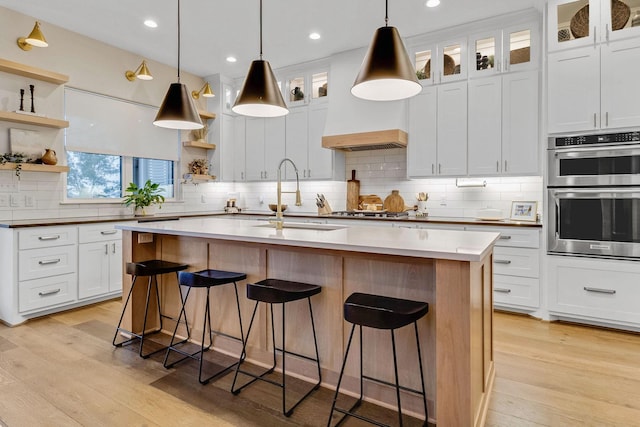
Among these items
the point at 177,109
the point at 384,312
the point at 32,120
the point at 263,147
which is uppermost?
the point at 263,147

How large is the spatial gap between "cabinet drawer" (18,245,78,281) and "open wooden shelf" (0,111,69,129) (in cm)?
130

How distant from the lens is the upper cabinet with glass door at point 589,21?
10.9 feet

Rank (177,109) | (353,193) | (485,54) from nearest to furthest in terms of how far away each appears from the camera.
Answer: (177,109) → (485,54) → (353,193)

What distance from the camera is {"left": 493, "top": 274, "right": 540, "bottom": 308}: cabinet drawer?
3689 mm

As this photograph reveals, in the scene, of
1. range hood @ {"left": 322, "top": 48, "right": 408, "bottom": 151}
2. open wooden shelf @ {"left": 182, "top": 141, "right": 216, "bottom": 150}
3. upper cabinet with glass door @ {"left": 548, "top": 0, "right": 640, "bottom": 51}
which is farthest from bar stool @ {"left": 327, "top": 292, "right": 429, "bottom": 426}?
open wooden shelf @ {"left": 182, "top": 141, "right": 216, "bottom": 150}

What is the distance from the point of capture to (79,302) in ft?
13.0

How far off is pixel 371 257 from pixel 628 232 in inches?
105

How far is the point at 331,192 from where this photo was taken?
5633 millimetres

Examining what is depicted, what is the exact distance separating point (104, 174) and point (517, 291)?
495 centimetres

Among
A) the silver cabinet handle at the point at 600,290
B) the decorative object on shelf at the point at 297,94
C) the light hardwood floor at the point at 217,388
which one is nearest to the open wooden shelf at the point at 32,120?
the light hardwood floor at the point at 217,388

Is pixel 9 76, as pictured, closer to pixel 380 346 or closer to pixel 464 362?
pixel 380 346

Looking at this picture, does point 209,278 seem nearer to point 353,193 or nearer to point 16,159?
point 16,159

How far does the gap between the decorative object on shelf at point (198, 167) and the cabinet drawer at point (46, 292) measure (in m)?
2.32

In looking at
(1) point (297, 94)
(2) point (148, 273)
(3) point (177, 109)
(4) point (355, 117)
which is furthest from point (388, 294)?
(1) point (297, 94)
